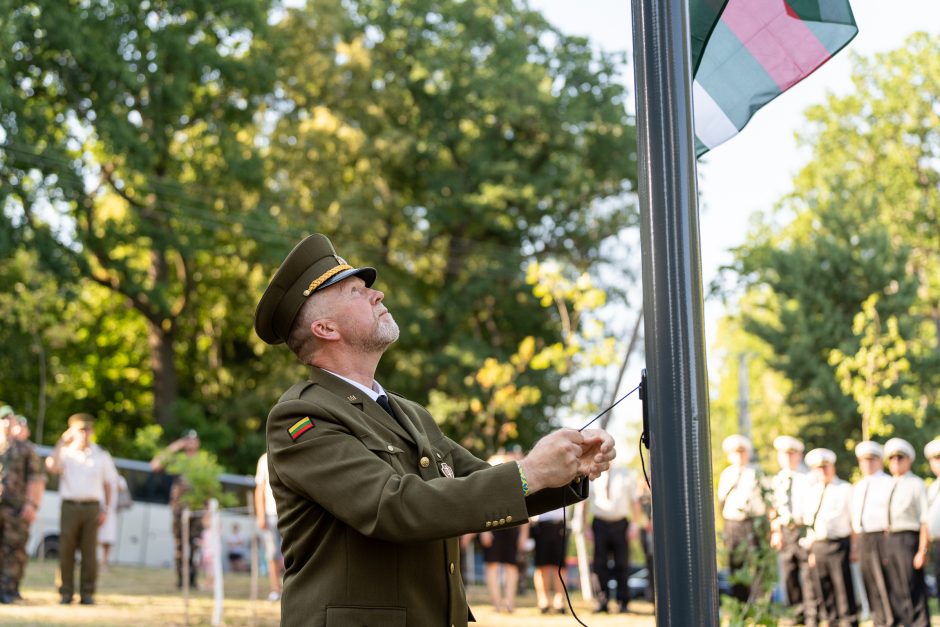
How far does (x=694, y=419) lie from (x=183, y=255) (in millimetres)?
28300

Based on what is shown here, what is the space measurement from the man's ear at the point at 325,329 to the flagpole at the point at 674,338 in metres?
0.99

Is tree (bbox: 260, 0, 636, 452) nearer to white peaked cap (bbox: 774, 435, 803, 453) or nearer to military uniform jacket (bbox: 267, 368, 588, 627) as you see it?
white peaked cap (bbox: 774, 435, 803, 453)

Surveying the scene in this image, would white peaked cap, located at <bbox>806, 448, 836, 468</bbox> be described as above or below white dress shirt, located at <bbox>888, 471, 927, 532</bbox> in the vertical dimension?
above

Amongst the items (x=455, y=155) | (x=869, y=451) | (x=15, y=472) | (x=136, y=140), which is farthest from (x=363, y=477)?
(x=455, y=155)

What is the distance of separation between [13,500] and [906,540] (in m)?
9.26

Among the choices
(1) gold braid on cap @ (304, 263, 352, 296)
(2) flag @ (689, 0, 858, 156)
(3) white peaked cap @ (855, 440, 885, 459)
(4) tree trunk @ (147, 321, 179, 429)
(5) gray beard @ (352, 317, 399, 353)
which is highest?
(4) tree trunk @ (147, 321, 179, 429)

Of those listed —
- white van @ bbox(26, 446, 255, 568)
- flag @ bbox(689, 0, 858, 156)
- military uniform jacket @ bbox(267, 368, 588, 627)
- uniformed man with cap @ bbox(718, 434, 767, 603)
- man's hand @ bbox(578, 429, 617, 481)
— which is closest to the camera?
military uniform jacket @ bbox(267, 368, 588, 627)

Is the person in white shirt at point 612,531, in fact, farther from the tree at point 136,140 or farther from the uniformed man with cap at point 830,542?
the tree at point 136,140

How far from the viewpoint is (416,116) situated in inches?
1347

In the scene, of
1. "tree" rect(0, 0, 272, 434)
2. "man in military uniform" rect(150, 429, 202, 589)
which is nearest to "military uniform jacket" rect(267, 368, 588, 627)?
"man in military uniform" rect(150, 429, 202, 589)

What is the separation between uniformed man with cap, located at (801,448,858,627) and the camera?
12.4 meters

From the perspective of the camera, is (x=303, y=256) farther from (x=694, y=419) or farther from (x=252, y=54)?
(x=252, y=54)

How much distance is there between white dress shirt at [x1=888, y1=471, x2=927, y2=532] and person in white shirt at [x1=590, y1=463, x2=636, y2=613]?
3.99 metres

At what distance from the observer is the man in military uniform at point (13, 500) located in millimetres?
11812
